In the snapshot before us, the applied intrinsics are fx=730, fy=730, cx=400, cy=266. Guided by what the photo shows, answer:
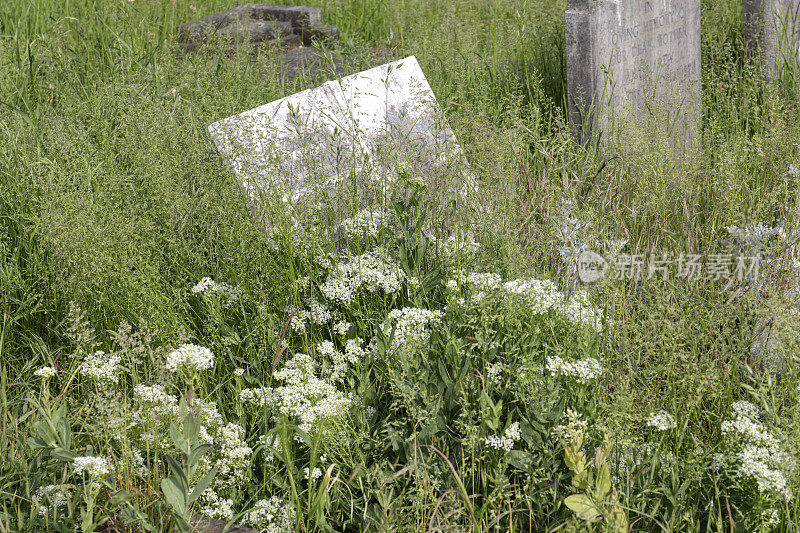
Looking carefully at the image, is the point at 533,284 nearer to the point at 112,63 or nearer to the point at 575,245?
the point at 575,245

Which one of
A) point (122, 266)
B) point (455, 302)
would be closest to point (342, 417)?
point (455, 302)

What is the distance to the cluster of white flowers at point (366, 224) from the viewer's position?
2.51m

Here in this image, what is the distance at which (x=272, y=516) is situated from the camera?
182 cm

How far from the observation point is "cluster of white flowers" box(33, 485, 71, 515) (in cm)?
178

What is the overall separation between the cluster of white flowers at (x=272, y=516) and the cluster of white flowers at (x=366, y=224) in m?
0.97

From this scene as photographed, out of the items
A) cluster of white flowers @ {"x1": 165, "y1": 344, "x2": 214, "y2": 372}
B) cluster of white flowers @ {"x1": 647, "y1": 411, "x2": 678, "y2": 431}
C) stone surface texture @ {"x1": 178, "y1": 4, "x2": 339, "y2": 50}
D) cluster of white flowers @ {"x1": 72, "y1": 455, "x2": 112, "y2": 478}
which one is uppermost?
stone surface texture @ {"x1": 178, "y1": 4, "x2": 339, "y2": 50}

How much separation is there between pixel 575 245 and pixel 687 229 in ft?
2.15

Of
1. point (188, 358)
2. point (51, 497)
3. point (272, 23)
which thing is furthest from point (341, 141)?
point (272, 23)

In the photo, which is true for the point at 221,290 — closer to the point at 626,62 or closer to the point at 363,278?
the point at 363,278

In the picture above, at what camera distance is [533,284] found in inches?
81.0

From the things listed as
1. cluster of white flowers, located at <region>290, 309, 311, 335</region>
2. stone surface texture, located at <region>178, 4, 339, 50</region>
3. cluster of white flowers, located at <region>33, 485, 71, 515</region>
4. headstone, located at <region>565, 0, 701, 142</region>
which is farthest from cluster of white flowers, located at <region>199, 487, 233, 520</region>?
A: stone surface texture, located at <region>178, 4, 339, 50</region>

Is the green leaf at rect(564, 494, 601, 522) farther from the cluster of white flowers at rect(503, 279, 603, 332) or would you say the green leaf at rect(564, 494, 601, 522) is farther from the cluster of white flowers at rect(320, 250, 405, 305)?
the cluster of white flowers at rect(320, 250, 405, 305)

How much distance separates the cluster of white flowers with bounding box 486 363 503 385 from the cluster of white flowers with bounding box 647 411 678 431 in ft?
1.26
